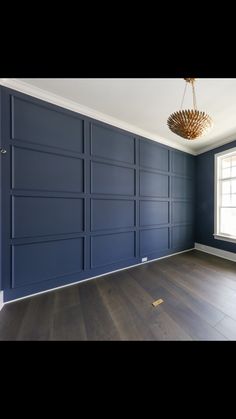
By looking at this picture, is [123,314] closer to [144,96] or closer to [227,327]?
[227,327]

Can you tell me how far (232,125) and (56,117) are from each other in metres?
3.28

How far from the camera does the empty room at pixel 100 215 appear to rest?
1611mm

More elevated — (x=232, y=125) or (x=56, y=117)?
(x=232, y=125)

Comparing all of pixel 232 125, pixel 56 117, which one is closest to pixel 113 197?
pixel 56 117

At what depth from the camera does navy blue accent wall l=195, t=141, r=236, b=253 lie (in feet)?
12.8

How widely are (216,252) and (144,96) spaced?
3744mm

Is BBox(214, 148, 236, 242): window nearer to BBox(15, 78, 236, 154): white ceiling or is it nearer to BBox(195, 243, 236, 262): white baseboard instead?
BBox(195, 243, 236, 262): white baseboard

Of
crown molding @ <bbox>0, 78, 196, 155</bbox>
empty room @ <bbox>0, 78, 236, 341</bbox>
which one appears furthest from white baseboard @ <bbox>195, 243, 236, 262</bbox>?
crown molding @ <bbox>0, 78, 196, 155</bbox>

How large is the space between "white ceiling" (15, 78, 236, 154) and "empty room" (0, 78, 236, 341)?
0.06ft

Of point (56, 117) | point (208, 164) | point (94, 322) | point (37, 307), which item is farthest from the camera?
point (208, 164)

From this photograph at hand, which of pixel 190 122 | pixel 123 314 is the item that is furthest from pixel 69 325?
pixel 190 122
